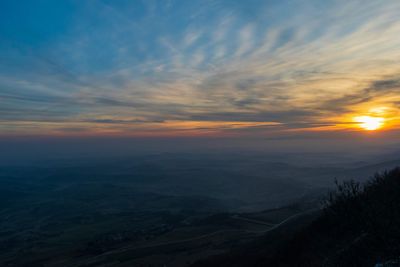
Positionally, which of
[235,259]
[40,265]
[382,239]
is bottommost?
[40,265]

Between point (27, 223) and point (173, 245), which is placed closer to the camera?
point (173, 245)

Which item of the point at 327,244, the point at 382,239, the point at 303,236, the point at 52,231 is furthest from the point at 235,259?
the point at 52,231

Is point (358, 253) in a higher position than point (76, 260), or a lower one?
higher

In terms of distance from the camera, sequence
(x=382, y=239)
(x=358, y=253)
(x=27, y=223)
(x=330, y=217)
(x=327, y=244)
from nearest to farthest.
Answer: (x=382, y=239) → (x=358, y=253) → (x=327, y=244) → (x=330, y=217) → (x=27, y=223)

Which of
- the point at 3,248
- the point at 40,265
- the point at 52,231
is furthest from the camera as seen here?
the point at 52,231

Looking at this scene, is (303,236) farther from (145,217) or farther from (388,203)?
(145,217)

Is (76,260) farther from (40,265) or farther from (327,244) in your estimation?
(327,244)

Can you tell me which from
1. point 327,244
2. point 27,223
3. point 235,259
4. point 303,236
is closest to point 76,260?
point 235,259
